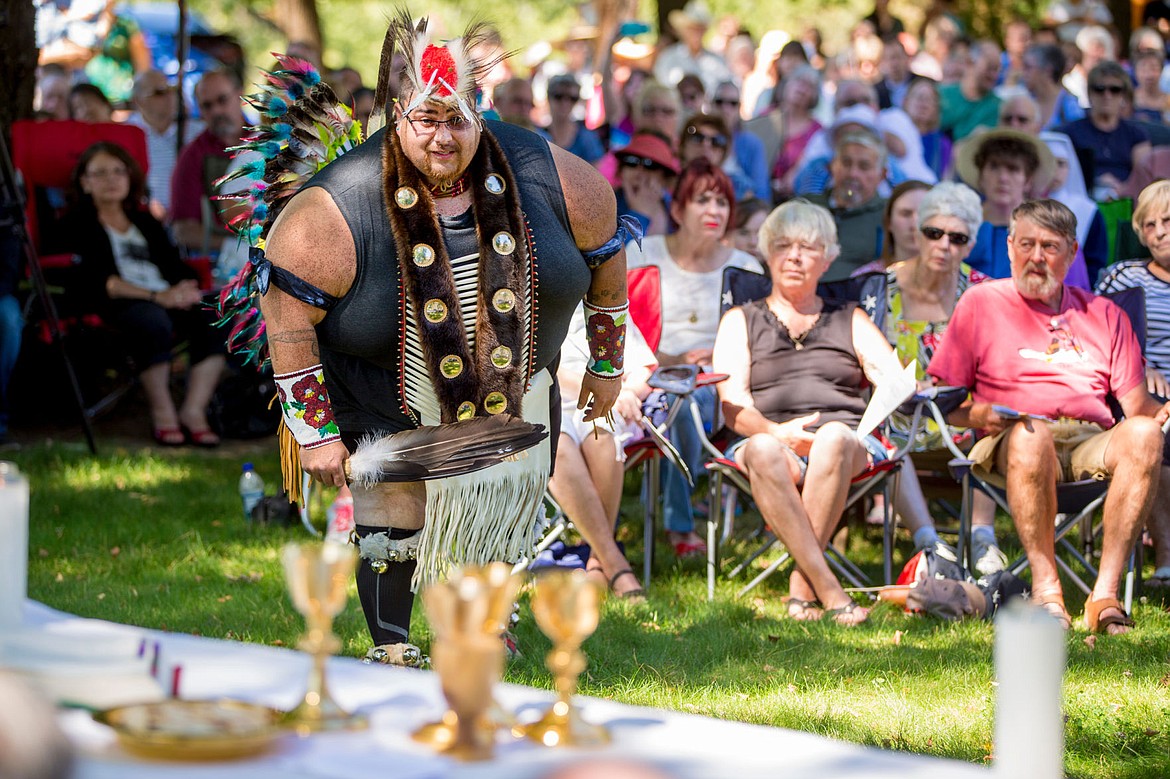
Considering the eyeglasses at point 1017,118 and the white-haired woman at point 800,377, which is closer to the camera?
the white-haired woman at point 800,377

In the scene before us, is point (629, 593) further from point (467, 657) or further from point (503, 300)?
point (467, 657)

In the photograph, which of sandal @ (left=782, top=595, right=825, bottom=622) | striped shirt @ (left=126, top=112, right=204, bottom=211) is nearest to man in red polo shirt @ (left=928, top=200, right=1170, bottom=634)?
sandal @ (left=782, top=595, right=825, bottom=622)

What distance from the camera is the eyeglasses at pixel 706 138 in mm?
8070

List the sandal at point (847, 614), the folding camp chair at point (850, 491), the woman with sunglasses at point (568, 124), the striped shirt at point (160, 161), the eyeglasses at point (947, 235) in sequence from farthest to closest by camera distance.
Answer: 1. the striped shirt at point (160, 161)
2. the woman with sunglasses at point (568, 124)
3. the eyeglasses at point (947, 235)
4. the folding camp chair at point (850, 491)
5. the sandal at point (847, 614)

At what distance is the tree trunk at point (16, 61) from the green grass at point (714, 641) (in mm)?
2715

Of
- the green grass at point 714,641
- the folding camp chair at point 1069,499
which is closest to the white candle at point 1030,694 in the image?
the green grass at point 714,641

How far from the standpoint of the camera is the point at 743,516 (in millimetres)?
6840

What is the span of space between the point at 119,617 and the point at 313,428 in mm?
1787

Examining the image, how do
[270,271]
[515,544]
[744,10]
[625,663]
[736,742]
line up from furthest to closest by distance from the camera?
[744,10]
[625,663]
[515,544]
[270,271]
[736,742]

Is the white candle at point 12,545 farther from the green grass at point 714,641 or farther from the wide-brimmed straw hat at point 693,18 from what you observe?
the wide-brimmed straw hat at point 693,18

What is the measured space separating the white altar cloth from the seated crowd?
85.2 inches

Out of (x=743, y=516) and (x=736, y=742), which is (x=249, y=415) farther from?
(x=736, y=742)

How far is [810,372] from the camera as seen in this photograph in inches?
221

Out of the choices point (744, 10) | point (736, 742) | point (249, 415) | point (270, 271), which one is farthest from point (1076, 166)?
point (744, 10)
